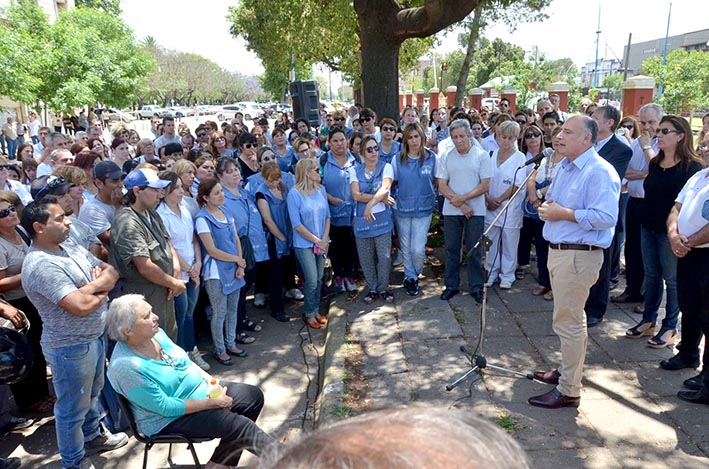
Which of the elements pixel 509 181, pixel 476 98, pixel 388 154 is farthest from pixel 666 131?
pixel 476 98

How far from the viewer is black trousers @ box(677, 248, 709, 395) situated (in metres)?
3.82

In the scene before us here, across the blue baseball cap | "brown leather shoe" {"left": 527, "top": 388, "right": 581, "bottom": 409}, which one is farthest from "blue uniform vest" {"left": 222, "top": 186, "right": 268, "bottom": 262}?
"brown leather shoe" {"left": 527, "top": 388, "right": 581, "bottom": 409}

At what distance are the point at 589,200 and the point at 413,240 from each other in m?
2.74

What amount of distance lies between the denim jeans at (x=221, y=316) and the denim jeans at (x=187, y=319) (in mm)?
154

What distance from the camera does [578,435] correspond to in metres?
3.48

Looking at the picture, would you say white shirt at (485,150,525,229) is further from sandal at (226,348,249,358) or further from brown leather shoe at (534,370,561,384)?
sandal at (226,348,249,358)

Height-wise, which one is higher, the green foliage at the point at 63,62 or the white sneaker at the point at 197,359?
the green foliage at the point at 63,62

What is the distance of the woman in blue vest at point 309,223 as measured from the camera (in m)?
5.51

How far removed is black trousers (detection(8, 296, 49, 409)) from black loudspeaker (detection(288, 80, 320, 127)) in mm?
7704

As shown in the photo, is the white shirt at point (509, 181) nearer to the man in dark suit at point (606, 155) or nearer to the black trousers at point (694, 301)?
the man in dark suit at point (606, 155)

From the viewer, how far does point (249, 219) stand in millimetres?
5484

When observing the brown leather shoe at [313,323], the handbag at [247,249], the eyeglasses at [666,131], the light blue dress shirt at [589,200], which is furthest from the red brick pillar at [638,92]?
the handbag at [247,249]

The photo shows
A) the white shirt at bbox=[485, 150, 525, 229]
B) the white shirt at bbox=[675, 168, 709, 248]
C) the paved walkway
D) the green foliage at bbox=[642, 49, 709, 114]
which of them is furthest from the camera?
the green foliage at bbox=[642, 49, 709, 114]

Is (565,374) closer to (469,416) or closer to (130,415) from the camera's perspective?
(130,415)
